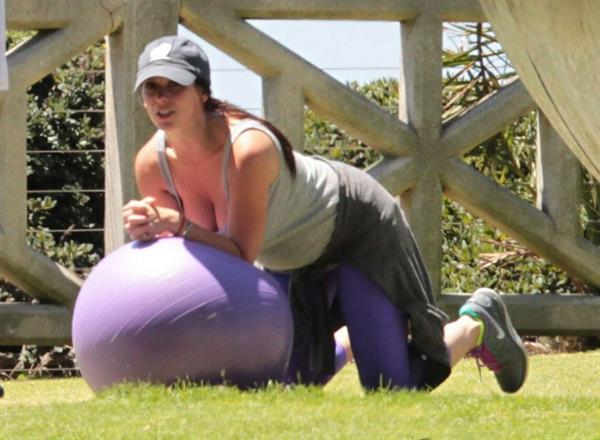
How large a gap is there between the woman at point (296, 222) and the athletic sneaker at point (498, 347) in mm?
128

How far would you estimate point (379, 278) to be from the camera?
184 inches

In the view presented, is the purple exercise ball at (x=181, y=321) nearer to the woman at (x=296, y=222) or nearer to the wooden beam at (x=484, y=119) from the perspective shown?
the woman at (x=296, y=222)

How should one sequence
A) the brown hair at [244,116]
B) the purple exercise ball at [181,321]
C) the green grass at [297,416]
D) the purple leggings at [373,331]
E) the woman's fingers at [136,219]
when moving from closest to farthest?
the green grass at [297,416] < the purple exercise ball at [181,321] < the woman's fingers at [136,219] < the brown hair at [244,116] < the purple leggings at [373,331]

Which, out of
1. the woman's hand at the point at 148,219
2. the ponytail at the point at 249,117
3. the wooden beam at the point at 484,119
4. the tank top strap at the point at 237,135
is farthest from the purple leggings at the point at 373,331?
the wooden beam at the point at 484,119

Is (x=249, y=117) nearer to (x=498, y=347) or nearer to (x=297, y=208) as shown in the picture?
(x=297, y=208)

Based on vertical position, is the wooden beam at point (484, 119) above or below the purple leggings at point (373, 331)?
above

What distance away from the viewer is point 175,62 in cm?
435

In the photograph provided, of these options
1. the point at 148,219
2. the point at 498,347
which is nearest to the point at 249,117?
the point at 148,219

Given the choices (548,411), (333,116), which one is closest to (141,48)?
(333,116)

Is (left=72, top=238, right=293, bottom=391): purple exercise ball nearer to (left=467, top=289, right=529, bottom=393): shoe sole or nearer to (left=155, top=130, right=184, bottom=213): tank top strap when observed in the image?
(left=155, top=130, right=184, bottom=213): tank top strap

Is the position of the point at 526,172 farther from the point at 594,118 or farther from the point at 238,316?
the point at 594,118

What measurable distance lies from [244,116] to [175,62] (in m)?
0.30

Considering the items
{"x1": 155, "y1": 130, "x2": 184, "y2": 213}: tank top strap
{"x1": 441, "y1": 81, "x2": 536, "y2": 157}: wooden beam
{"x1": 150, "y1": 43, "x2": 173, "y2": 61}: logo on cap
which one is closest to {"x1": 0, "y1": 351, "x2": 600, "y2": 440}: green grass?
{"x1": 155, "y1": 130, "x2": 184, "y2": 213}: tank top strap

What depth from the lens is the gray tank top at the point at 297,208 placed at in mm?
4488
